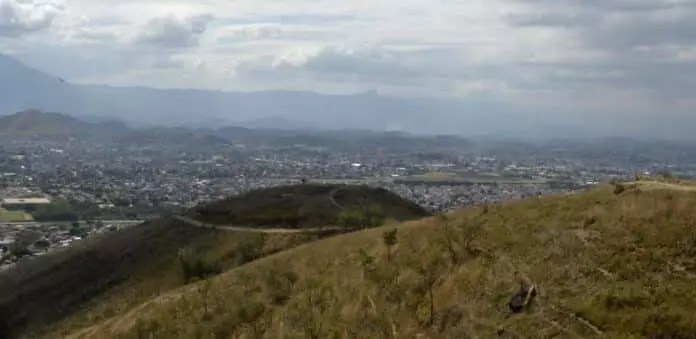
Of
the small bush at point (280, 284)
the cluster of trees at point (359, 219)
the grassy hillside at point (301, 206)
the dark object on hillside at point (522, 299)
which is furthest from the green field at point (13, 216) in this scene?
the dark object on hillside at point (522, 299)

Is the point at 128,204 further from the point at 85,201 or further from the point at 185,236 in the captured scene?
the point at 185,236

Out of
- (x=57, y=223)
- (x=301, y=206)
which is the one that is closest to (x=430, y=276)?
(x=301, y=206)

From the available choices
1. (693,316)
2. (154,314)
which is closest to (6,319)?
(154,314)

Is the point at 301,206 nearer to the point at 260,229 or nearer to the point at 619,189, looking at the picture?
the point at 260,229

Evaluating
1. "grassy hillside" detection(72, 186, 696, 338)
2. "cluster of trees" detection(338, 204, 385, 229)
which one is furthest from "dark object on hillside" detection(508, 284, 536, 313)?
"cluster of trees" detection(338, 204, 385, 229)

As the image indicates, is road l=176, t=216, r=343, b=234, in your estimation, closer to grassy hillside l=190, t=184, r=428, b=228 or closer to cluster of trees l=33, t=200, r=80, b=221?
grassy hillside l=190, t=184, r=428, b=228

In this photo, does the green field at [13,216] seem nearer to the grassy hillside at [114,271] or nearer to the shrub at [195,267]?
the grassy hillside at [114,271]
